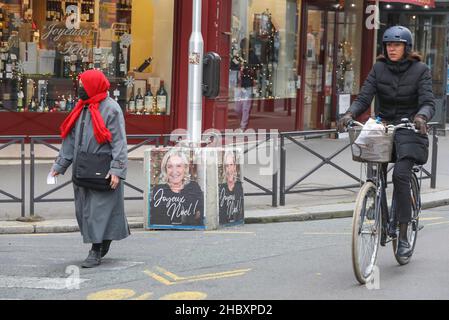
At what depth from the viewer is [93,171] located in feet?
24.4

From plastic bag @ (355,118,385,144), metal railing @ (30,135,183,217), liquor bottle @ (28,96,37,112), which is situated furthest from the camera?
liquor bottle @ (28,96,37,112)

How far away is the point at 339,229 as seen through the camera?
31.9 feet

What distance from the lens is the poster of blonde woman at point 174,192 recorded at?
9.54 m

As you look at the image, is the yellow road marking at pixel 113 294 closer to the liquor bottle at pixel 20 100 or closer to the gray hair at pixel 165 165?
the gray hair at pixel 165 165

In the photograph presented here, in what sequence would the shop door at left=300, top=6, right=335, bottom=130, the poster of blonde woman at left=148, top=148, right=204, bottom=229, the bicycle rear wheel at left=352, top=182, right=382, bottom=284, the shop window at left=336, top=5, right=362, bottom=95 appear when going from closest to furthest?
the bicycle rear wheel at left=352, top=182, right=382, bottom=284 < the poster of blonde woman at left=148, top=148, right=204, bottom=229 < the shop door at left=300, top=6, right=335, bottom=130 < the shop window at left=336, top=5, right=362, bottom=95

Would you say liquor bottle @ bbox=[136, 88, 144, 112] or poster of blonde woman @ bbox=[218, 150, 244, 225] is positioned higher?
liquor bottle @ bbox=[136, 88, 144, 112]

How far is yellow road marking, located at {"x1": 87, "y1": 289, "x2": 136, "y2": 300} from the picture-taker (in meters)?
6.42

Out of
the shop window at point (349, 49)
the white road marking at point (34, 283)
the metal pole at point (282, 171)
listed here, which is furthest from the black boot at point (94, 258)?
the shop window at point (349, 49)

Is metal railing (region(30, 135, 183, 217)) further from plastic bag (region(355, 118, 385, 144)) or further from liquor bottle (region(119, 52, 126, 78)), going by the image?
→ liquor bottle (region(119, 52, 126, 78))

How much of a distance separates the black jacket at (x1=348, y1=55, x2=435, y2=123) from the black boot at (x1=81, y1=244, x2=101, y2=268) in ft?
8.29

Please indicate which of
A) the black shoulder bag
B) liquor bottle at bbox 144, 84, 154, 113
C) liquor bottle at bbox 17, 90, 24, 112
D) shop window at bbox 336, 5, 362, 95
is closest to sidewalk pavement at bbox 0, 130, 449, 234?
liquor bottle at bbox 17, 90, 24, 112

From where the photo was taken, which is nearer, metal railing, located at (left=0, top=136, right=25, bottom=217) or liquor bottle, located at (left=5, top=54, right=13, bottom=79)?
metal railing, located at (left=0, top=136, right=25, bottom=217)

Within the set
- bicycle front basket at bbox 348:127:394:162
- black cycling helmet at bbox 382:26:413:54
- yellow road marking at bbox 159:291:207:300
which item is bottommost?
yellow road marking at bbox 159:291:207:300
